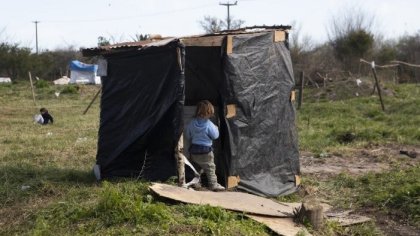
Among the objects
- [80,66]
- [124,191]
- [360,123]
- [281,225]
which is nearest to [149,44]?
[124,191]

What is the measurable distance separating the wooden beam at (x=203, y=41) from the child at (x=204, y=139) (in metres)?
0.81

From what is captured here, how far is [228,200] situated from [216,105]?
90.3 inches

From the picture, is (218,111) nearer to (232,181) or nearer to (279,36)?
(232,181)

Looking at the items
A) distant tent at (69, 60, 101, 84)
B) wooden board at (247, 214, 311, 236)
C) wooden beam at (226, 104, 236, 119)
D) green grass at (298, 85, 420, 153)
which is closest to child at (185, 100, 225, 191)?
wooden beam at (226, 104, 236, 119)

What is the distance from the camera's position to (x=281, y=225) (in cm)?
648

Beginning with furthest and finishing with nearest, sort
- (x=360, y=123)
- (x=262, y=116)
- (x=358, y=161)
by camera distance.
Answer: (x=360, y=123)
(x=358, y=161)
(x=262, y=116)

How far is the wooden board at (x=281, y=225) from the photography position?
6270 millimetres

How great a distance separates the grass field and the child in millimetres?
1047

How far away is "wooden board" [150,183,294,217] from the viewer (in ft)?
21.8

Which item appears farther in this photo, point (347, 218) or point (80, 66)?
point (80, 66)

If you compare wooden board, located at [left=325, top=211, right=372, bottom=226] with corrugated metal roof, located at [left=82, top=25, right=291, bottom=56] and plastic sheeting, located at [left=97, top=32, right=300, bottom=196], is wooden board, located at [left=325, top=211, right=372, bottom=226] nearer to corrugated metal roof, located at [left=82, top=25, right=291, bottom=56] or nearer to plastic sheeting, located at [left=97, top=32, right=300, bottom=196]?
plastic sheeting, located at [left=97, top=32, right=300, bottom=196]

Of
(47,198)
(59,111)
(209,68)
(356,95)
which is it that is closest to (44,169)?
(47,198)

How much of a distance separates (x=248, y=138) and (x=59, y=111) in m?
17.5

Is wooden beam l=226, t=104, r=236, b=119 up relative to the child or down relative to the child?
up
